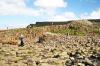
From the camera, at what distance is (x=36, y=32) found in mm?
31562

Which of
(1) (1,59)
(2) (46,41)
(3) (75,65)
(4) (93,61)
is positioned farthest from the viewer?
(2) (46,41)

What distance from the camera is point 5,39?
27531 mm

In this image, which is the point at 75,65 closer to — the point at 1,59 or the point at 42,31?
the point at 1,59

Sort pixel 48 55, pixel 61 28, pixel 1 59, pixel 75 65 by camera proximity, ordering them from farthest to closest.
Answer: pixel 61 28, pixel 48 55, pixel 1 59, pixel 75 65

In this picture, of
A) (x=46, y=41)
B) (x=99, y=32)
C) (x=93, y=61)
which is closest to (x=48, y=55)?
(x=93, y=61)

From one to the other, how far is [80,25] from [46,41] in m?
10.9

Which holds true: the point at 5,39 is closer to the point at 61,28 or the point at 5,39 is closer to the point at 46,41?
the point at 46,41

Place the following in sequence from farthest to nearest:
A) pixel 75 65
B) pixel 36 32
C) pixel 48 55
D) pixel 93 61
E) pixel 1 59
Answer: pixel 36 32
pixel 48 55
pixel 1 59
pixel 93 61
pixel 75 65

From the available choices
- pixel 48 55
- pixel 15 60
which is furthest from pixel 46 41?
pixel 15 60

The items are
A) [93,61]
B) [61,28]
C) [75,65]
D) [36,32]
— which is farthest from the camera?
[61,28]

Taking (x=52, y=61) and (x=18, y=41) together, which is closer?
(x=52, y=61)

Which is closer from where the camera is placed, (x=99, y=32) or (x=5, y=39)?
(x=5, y=39)

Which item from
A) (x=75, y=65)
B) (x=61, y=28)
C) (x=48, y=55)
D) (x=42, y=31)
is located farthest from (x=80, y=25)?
(x=75, y=65)

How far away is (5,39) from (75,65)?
14.3 meters
